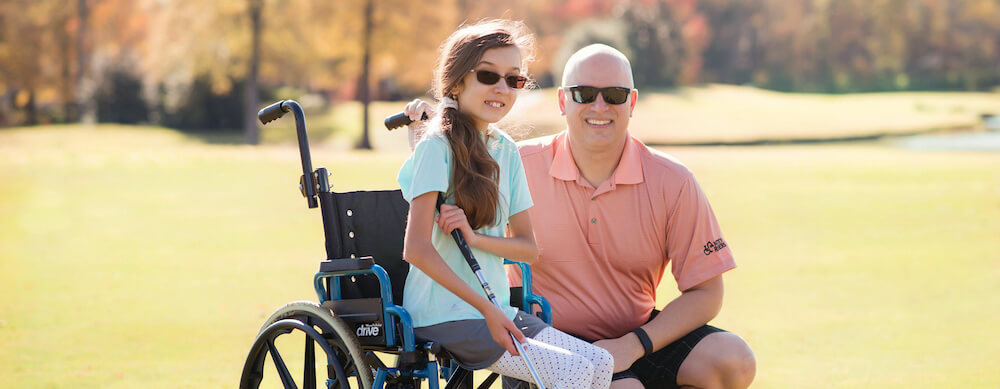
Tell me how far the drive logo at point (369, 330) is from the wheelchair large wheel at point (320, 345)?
0.11ft

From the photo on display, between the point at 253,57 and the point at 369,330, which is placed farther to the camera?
the point at 253,57

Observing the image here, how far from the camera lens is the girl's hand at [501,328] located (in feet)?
9.48

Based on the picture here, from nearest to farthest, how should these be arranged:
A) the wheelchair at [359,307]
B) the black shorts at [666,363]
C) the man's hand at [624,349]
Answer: the wheelchair at [359,307]
the man's hand at [624,349]
the black shorts at [666,363]

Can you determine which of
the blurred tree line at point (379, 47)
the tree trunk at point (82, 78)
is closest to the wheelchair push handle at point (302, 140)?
the blurred tree line at point (379, 47)

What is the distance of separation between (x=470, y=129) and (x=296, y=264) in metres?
7.80

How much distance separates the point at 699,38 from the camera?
62.7m

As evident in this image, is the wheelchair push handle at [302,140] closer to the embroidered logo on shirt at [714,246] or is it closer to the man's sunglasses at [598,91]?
the man's sunglasses at [598,91]

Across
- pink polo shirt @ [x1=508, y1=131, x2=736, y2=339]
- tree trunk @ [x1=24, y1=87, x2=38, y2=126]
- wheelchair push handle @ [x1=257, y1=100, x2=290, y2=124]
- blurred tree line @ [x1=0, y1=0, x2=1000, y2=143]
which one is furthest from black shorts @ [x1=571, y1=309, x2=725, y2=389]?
tree trunk @ [x1=24, y1=87, x2=38, y2=126]

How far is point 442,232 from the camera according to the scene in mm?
3062

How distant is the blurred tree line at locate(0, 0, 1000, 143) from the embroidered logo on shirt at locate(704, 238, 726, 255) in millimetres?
9295

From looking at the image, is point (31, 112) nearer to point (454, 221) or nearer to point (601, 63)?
point (601, 63)

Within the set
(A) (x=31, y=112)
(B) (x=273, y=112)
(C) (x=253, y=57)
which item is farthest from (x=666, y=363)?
(A) (x=31, y=112)

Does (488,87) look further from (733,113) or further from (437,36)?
(733,113)

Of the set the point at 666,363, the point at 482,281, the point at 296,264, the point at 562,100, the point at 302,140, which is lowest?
the point at 296,264
